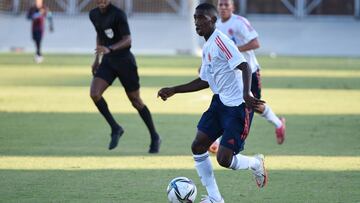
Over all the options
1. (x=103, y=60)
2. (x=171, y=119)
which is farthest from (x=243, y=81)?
(x=171, y=119)

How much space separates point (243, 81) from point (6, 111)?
10.8 m

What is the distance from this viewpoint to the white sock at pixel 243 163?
1031cm

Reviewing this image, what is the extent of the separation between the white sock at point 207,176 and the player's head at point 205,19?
124 centimetres

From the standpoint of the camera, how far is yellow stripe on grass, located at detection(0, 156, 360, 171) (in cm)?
1283

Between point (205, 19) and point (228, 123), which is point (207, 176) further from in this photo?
point (205, 19)

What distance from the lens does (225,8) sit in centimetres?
1466

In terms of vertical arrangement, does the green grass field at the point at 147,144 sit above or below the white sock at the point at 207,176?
below

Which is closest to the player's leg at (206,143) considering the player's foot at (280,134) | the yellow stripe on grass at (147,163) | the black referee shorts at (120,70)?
the yellow stripe on grass at (147,163)

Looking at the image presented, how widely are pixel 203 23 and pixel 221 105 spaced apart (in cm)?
84

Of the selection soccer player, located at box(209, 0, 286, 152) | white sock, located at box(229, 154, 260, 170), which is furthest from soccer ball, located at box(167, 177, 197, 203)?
soccer player, located at box(209, 0, 286, 152)

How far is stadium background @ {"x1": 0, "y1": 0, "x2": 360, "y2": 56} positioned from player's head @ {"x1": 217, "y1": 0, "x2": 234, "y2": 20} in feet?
99.2

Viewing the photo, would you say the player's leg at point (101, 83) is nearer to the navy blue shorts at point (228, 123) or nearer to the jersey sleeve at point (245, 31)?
the jersey sleeve at point (245, 31)

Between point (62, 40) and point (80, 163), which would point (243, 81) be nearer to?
point (80, 163)

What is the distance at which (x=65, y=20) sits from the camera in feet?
175
